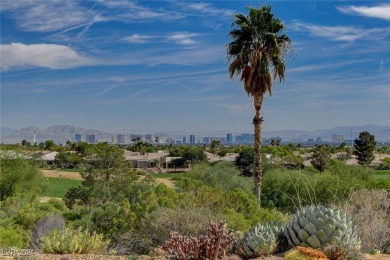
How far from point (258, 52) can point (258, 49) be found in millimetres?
357

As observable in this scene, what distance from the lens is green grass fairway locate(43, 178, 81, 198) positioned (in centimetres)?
7325

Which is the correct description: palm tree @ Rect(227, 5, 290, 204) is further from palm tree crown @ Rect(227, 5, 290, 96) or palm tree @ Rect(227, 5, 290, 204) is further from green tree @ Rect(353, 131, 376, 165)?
green tree @ Rect(353, 131, 376, 165)

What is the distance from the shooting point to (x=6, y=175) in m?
59.2

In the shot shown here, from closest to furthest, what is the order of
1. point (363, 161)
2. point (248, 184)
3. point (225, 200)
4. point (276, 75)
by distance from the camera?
point (225, 200) → point (276, 75) → point (248, 184) → point (363, 161)

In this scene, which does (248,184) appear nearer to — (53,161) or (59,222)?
(59,222)

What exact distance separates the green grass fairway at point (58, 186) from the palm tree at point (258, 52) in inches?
1642

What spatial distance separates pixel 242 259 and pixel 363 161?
339 ft

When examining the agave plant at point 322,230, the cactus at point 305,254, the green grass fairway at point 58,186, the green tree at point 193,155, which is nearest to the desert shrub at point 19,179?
the green grass fairway at point 58,186

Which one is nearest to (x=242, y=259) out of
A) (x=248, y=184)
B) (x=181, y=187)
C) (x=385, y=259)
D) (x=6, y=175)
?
(x=385, y=259)

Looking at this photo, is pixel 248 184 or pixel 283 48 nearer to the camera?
pixel 283 48

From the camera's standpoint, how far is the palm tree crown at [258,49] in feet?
111

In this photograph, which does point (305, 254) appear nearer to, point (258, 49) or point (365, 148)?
point (258, 49)

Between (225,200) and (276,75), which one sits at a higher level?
(276,75)

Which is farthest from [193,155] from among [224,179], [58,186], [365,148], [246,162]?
[224,179]
